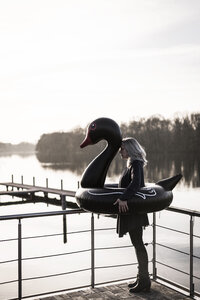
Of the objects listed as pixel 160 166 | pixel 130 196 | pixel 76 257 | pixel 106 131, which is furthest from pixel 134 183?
pixel 160 166

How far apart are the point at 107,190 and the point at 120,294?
1.14 metres

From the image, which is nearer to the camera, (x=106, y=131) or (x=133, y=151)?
(x=133, y=151)

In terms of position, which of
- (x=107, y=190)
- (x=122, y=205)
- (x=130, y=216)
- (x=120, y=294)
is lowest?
(x=120, y=294)

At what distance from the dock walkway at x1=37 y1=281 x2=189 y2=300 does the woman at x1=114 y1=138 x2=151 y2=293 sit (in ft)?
0.30

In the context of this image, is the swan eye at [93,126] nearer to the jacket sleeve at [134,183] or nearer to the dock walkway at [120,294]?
the jacket sleeve at [134,183]

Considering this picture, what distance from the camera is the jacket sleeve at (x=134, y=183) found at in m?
3.45

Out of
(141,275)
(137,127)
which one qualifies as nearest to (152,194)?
(141,275)

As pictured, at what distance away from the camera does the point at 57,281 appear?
976 cm

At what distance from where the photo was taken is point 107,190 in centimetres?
356

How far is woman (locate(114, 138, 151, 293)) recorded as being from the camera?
347 cm

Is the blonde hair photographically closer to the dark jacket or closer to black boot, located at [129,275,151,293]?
the dark jacket

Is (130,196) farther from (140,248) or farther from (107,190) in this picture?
(140,248)

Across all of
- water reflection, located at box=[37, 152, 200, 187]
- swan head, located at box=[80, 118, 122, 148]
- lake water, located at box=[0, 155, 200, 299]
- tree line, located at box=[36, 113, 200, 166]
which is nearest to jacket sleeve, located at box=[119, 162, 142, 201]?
swan head, located at box=[80, 118, 122, 148]

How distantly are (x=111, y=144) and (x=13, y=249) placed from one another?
32.1ft
